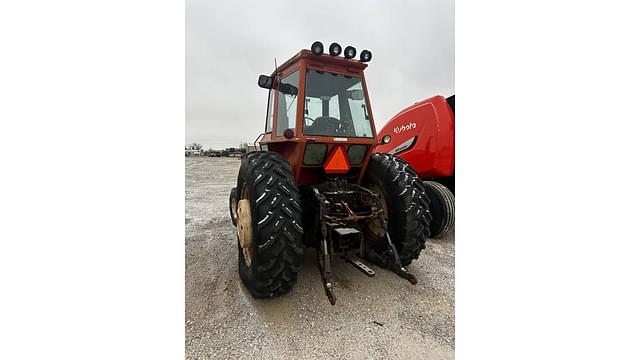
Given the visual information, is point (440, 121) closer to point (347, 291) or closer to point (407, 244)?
point (407, 244)

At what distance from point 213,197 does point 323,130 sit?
539 cm

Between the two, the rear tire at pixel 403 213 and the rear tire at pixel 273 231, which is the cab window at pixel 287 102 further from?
the rear tire at pixel 403 213

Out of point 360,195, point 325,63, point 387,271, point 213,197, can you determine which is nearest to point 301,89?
point 325,63

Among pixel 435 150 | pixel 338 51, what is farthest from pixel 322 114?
pixel 435 150

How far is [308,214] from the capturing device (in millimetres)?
2707

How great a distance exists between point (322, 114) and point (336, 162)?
0.47 m

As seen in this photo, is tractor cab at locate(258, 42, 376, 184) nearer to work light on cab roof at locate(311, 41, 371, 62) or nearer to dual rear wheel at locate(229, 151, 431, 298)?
work light on cab roof at locate(311, 41, 371, 62)

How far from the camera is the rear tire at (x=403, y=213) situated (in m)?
2.46

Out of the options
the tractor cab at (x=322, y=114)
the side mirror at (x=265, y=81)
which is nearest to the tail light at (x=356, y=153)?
the tractor cab at (x=322, y=114)

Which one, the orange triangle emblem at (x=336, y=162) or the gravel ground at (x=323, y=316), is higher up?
the orange triangle emblem at (x=336, y=162)

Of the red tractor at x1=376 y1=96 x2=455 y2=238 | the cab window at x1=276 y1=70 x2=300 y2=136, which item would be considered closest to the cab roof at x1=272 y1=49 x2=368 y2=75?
the cab window at x1=276 y1=70 x2=300 y2=136

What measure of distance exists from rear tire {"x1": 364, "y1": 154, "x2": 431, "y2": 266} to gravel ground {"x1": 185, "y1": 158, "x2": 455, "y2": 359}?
0.30 m

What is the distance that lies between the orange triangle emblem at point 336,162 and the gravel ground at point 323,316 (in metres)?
0.94

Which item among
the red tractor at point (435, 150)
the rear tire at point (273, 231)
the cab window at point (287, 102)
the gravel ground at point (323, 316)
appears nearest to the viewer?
the gravel ground at point (323, 316)
